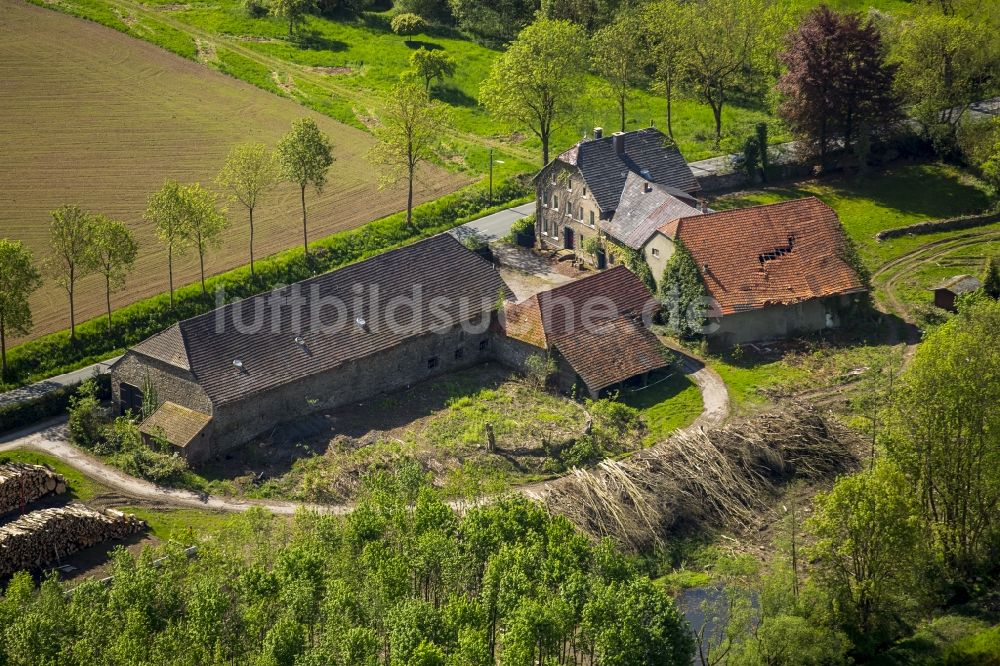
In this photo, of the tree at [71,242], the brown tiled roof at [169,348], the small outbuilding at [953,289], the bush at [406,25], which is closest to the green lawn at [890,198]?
the small outbuilding at [953,289]

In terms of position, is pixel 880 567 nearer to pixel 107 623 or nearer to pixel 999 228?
pixel 107 623

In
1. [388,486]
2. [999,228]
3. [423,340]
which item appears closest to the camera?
[388,486]

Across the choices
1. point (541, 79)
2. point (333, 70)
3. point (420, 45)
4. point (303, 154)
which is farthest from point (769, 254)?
point (420, 45)

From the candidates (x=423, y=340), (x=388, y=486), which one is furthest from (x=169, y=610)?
(x=423, y=340)

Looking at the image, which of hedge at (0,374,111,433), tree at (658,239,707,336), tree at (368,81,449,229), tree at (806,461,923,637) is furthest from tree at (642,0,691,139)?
tree at (806,461,923,637)

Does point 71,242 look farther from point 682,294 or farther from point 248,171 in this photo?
point 682,294

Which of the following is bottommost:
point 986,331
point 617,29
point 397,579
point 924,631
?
point 924,631
